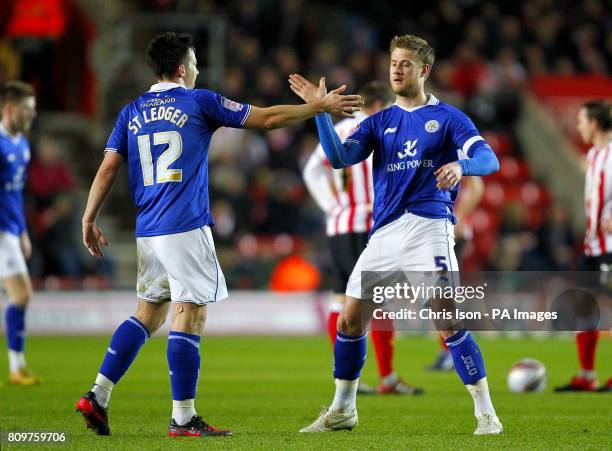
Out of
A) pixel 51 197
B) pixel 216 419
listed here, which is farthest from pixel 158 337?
pixel 216 419

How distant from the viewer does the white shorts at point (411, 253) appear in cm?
691

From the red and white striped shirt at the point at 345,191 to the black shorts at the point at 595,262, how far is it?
195cm

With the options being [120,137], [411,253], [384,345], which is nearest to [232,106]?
[120,137]

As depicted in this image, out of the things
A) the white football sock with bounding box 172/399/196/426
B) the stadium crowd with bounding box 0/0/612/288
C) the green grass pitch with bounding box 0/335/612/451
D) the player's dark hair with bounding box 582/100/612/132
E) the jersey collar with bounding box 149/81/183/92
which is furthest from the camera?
the stadium crowd with bounding box 0/0/612/288

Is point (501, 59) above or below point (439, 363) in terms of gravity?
above

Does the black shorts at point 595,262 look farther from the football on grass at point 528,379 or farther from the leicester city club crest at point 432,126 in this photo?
the leicester city club crest at point 432,126

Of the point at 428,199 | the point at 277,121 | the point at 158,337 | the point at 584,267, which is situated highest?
the point at 277,121

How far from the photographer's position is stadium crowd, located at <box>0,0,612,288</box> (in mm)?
18609

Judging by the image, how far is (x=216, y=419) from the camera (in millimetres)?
7914

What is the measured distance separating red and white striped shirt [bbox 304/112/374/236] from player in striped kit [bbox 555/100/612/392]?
189 centimetres

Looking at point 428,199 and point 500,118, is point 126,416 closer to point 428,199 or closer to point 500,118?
point 428,199

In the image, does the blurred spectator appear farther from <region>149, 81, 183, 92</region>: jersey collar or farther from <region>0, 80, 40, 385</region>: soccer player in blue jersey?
<region>149, 81, 183, 92</region>: jersey collar

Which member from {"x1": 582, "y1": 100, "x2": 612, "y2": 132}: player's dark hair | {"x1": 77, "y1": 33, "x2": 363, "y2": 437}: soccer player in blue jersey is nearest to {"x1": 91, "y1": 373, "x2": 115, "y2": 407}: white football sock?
{"x1": 77, "y1": 33, "x2": 363, "y2": 437}: soccer player in blue jersey

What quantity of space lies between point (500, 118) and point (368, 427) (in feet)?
54.9
